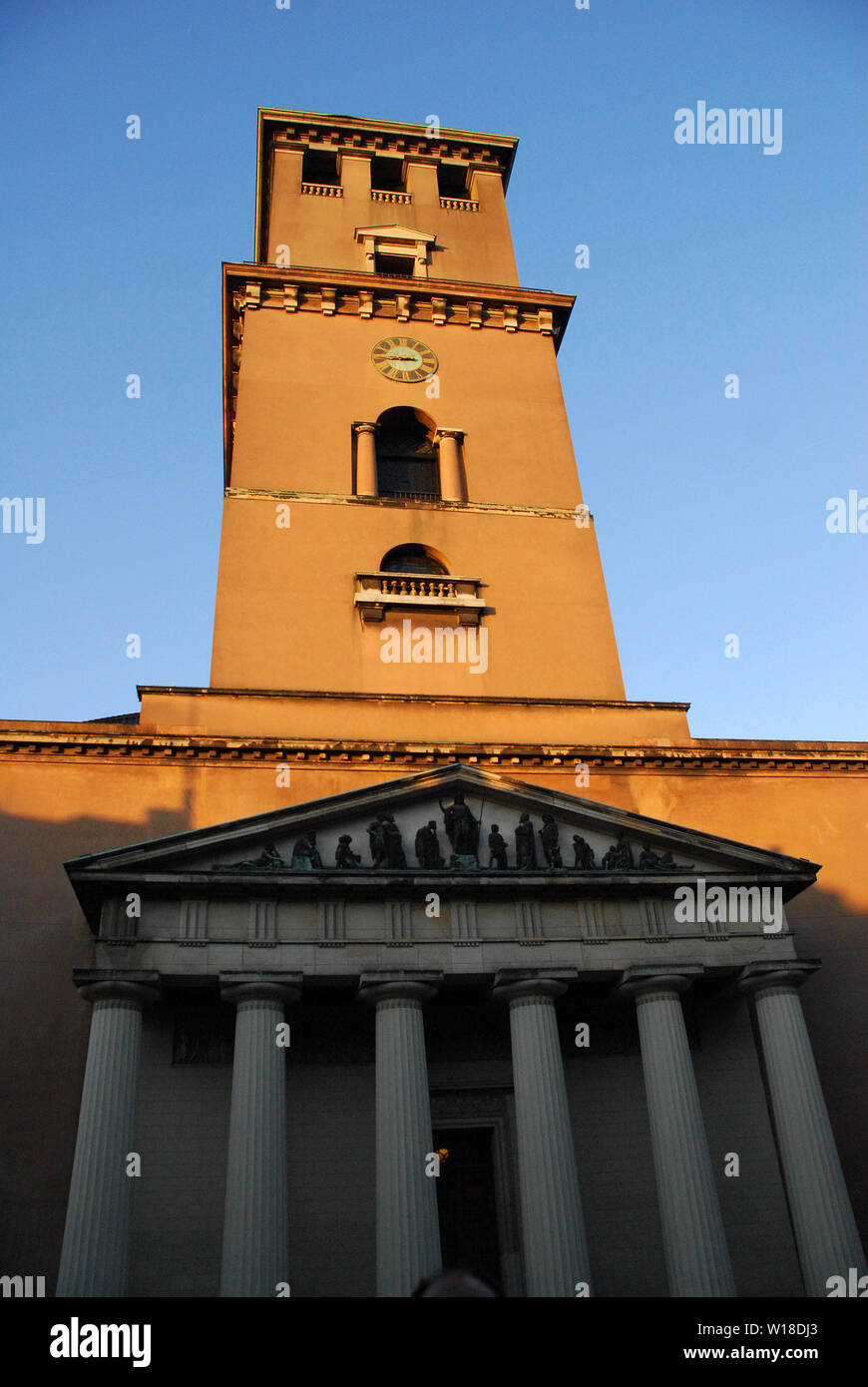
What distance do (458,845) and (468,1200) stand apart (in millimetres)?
6360

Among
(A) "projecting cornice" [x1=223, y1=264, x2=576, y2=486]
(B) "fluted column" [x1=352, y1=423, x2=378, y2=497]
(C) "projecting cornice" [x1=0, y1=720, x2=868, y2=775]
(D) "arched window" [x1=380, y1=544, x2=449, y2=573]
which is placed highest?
(A) "projecting cornice" [x1=223, y1=264, x2=576, y2=486]

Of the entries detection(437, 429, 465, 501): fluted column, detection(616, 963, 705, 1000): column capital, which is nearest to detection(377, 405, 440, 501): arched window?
detection(437, 429, 465, 501): fluted column

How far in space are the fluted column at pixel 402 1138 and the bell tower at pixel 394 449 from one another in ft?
26.7

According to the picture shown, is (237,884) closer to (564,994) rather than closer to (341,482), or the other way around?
(564,994)

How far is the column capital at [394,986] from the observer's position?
56.4 feet

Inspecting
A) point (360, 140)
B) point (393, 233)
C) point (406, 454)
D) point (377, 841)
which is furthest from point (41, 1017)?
point (360, 140)

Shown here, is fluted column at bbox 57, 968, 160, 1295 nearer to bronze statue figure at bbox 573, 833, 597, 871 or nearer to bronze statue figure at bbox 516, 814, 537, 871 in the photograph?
bronze statue figure at bbox 516, 814, 537, 871

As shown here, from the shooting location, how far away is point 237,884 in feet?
57.3

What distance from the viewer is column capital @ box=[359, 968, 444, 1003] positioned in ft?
56.4

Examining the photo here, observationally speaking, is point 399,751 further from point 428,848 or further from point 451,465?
point 451,465

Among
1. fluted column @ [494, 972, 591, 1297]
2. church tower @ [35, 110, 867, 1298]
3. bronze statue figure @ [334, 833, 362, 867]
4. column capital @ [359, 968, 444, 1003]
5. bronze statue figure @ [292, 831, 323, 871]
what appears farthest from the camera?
bronze statue figure @ [334, 833, 362, 867]

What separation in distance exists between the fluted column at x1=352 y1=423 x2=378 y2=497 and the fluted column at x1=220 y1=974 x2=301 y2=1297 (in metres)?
14.9

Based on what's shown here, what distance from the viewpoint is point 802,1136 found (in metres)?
17.0
